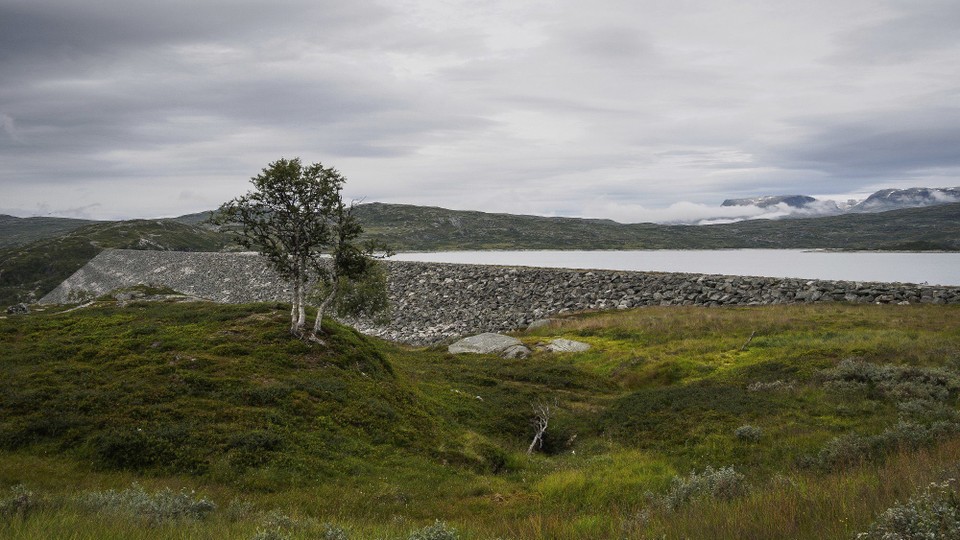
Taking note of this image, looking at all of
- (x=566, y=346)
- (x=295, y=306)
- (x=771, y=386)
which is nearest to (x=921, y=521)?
(x=771, y=386)

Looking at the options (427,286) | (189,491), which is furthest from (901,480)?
(427,286)

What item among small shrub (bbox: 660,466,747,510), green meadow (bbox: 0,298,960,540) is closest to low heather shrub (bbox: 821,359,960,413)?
green meadow (bbox: 0,298,960,540)

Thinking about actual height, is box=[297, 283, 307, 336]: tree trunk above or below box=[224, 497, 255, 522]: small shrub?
above

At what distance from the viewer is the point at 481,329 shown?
5159 cm

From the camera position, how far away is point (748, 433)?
51.0ft

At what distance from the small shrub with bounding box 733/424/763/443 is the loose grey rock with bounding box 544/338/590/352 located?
19.2m

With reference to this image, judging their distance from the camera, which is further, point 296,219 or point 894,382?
point 296,219

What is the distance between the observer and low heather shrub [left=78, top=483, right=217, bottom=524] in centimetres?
743

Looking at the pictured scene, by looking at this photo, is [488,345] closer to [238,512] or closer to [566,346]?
[566,346]

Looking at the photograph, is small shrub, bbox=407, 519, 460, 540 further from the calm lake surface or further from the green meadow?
the calm lake surface

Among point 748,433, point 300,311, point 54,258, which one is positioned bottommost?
point 748,433

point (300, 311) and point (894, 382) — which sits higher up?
point (300, 311)

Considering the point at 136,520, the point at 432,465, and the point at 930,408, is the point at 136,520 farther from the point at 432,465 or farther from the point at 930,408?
the point at 930,408

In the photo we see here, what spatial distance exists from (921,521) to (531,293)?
5103 cm
